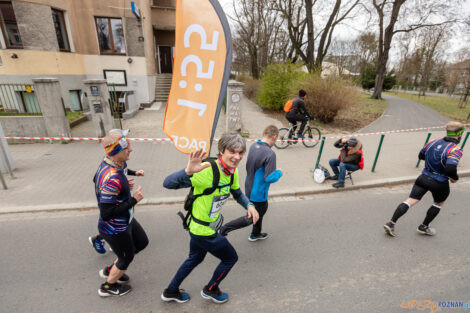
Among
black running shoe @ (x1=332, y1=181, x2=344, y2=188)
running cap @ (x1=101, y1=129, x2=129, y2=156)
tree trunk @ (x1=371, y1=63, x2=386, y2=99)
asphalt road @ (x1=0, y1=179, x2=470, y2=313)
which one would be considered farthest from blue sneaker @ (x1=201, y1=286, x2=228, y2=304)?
tree trunk @ (x1=371, y1=63, x2=386, y2=99)

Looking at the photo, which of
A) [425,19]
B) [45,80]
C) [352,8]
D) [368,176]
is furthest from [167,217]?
[425,19]

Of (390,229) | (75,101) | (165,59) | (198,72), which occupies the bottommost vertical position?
(390,229)

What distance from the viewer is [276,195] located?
525 centimetres

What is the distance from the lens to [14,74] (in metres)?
11.0

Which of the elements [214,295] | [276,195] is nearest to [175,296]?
[214,295]

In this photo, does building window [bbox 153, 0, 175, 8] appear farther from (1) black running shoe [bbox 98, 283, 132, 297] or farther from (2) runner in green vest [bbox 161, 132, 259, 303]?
(1) black running shoe [bbox 98, 283, 132, 297]

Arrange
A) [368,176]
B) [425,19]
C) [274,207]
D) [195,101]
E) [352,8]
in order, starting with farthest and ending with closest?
[425,19]
[352,8]
[368,176]
[274,207]
[195,101]

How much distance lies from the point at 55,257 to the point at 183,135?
2824 millimetres

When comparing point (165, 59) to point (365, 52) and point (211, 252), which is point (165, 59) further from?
point (365, 52)

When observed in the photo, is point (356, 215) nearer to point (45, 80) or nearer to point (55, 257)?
point (55, 257)

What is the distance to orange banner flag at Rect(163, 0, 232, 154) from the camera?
2092 mm

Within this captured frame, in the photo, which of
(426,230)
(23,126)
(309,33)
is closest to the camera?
(426,230)

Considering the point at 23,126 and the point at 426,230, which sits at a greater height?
the point at 23,126

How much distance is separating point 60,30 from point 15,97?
6.52m
